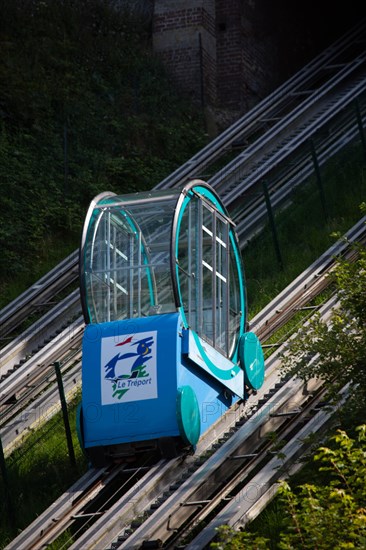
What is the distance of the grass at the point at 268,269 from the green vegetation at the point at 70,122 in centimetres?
394

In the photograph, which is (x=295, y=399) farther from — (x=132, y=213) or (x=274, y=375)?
(x=132, y=213)

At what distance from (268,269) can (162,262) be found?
6.36m

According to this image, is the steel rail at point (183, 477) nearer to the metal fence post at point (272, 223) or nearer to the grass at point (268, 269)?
the grass at point (268, 269)

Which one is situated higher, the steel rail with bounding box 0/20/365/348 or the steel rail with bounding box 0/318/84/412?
the steel rail with bounding box 0/20/365/348

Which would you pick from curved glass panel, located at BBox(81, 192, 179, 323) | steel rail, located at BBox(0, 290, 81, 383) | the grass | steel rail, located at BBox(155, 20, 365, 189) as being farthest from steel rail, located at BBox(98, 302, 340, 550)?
steel rail, located at BBox(155, 20, 365, 189)

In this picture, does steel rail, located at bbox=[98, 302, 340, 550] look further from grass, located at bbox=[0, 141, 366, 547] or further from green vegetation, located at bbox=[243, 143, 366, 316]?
green vegetation, located at bbox=[243, 143, 366, 316]

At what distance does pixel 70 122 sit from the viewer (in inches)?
1197

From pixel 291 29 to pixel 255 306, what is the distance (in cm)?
1594

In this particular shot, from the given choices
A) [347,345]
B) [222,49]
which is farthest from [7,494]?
[222,49]

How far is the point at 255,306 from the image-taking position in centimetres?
2180

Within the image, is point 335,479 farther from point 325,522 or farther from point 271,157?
point 271,157

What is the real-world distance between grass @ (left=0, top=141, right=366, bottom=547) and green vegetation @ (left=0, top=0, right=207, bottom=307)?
12.9 feet

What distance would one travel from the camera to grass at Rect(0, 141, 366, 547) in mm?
16719

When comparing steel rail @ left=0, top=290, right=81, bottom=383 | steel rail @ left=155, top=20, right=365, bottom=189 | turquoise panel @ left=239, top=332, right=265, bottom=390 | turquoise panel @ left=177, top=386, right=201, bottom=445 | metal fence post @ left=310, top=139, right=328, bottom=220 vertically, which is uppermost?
steel rail @ left=155, top=20, right=365, bottom=189
